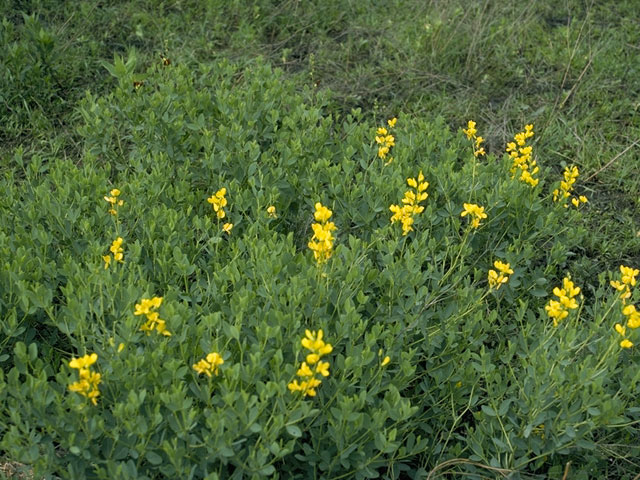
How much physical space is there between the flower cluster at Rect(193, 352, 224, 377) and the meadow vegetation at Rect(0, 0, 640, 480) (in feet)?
0.04

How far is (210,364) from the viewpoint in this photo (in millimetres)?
2385

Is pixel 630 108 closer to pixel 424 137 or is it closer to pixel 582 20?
pixel 582 20

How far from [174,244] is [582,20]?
152 inches

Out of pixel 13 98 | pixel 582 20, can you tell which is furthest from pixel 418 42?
pixel 13 98

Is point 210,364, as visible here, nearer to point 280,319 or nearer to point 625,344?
point 280,319

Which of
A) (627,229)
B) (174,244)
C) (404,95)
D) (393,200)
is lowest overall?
(627,229)

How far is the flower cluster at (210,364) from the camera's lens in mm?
2340

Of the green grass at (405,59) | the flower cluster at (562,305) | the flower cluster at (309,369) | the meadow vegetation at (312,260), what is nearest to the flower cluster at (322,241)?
the meadow vegetation at (312,260)

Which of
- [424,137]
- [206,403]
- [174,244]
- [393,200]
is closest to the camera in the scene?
[206,403]

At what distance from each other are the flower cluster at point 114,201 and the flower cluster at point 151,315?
67 cm

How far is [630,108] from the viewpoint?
493cm

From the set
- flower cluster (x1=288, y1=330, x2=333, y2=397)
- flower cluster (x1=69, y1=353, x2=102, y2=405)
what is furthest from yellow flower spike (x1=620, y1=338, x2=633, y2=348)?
flower cluster (x1=69, y1=353, x2=102, y2=405)

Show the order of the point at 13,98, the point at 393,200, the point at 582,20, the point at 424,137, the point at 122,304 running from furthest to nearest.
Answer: the point at 582,20
the point at 13,98
the point at 424,137
the point at 393,200
the point at 122,304

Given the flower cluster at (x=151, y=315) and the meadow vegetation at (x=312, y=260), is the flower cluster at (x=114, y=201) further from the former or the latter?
the flower cluster at (x=151, y=315)
